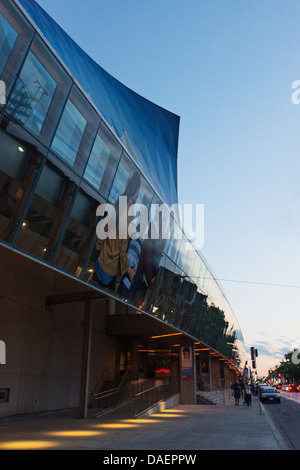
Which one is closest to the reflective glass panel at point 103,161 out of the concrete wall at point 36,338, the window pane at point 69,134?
the window pane at point 69,134

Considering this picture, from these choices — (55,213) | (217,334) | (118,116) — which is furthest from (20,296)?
(217,334)

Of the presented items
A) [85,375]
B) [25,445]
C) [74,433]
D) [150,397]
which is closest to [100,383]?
[150,397]

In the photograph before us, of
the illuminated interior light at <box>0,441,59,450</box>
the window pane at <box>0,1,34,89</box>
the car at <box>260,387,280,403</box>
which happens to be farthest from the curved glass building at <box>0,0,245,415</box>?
the car at <box>260,387,280,403</box>

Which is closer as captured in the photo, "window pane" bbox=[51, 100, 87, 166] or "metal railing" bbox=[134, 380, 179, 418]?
"window pane" bbox=[51, 100, 87, 166]

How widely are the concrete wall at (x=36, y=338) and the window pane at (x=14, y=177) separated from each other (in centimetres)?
360

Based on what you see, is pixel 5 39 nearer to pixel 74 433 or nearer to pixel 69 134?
pixel 69 134

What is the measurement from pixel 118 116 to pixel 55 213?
18651 mm

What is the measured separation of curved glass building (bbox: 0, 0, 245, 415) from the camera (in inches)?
419

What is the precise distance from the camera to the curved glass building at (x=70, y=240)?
34.9ft

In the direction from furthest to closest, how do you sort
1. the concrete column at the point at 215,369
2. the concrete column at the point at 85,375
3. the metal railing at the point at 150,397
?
the concrete column at the point at 215,369
the metal railing at the point at 150,397
the concrete column at the point at 85,375

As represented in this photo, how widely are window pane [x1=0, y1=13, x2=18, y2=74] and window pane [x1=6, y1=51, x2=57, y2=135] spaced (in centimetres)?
54

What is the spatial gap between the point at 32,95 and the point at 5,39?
1.53 meters

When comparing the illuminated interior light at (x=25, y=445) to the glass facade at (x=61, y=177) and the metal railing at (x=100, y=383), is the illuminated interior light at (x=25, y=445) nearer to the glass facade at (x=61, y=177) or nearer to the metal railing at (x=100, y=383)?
the glass facade at (x=61, y=177)

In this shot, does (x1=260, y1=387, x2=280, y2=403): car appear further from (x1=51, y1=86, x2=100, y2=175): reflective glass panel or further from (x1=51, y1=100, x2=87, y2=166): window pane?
(x1=51, y1=100, x2=87, y2=166): window pane
